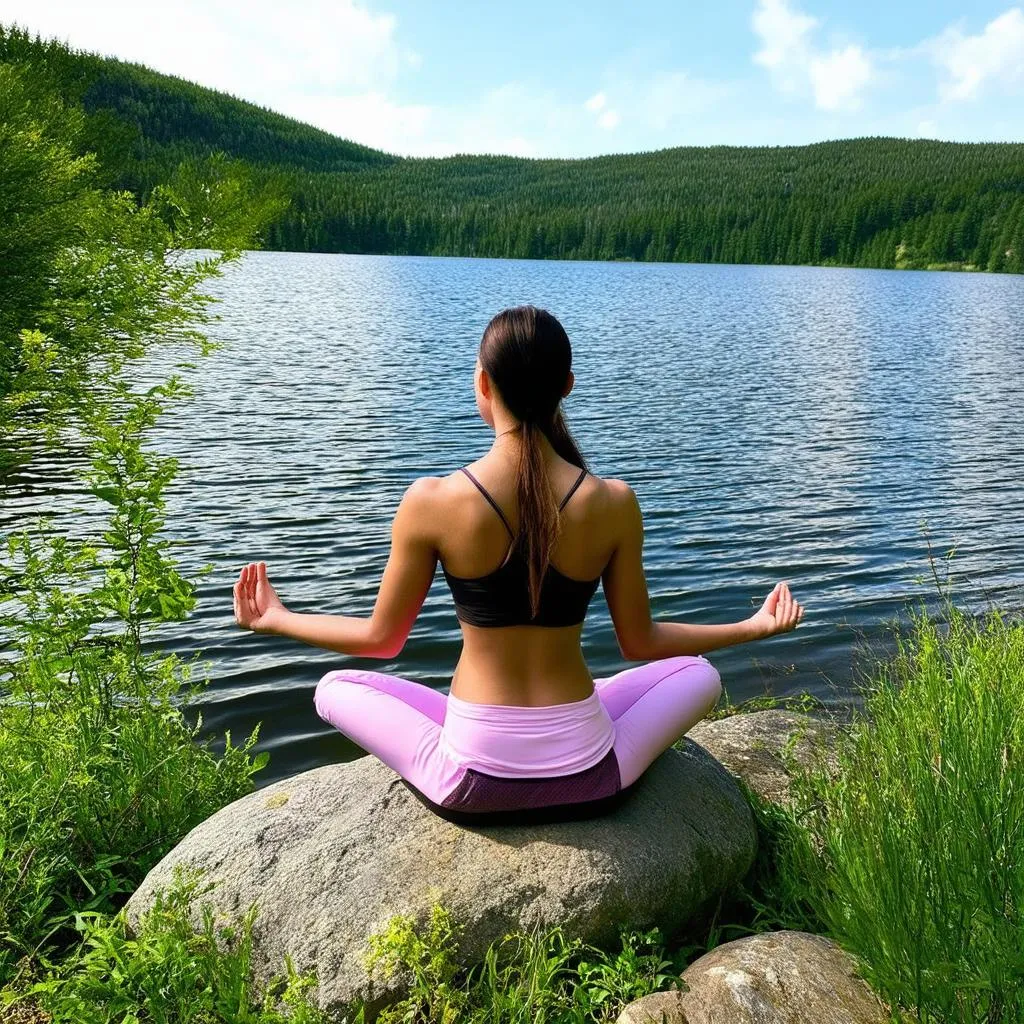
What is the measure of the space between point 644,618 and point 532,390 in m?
0.96

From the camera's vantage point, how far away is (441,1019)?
271 centimetres

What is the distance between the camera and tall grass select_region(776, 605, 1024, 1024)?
2371 millimetres

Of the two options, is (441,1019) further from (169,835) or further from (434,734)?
(169,835)

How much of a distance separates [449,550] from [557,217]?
16404 cm

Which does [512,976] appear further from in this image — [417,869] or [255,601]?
[255,601]

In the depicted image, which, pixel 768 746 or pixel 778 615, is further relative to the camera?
pixel 768 746

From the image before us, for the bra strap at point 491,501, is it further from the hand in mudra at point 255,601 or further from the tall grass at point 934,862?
the tall grass at point 934,862

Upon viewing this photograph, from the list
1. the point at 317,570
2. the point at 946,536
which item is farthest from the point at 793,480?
the point at 317,570

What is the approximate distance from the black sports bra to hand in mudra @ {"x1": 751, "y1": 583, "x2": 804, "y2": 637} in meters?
0.78

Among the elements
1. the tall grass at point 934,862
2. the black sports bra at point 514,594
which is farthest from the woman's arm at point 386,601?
the tall grass at point 934,862

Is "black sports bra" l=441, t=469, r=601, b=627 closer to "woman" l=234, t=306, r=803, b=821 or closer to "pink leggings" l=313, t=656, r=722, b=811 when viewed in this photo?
"woman" l=234, t=306, r=803, b=821

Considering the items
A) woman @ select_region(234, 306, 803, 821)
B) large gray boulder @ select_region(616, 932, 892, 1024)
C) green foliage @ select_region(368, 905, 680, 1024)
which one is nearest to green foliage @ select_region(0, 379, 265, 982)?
woman @ select_region(234, 306, 803, 821)

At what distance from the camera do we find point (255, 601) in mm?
3344

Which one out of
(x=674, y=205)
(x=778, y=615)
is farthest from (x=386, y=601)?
(x=674, y=205)
